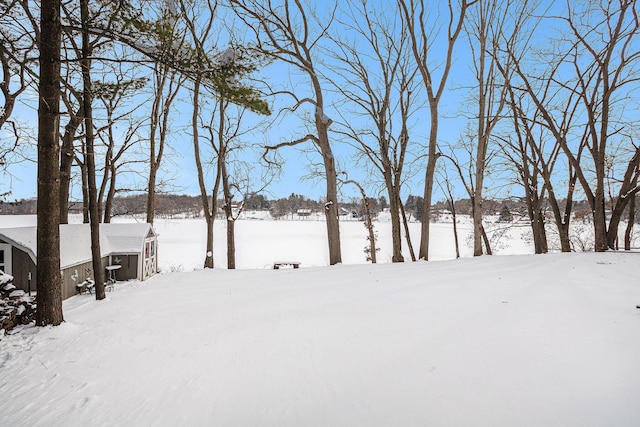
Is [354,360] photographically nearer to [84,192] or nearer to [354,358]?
[354,358]

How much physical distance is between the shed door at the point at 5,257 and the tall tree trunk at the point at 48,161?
3146mm

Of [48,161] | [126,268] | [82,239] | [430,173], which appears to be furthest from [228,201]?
[48,161]

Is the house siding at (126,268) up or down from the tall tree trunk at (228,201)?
down

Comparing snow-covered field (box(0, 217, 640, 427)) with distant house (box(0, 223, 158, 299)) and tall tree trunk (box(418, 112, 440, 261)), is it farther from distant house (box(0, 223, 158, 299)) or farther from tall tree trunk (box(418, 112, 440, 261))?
tall tree trunk (box(418, 112, 440, 261))

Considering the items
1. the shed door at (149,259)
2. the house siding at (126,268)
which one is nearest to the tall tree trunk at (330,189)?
the shed door at (149,259)

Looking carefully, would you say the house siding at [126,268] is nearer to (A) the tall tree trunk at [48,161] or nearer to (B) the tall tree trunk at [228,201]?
(B) the tall tree trunk at [228,201]

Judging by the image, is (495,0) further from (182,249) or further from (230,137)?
(182,249)

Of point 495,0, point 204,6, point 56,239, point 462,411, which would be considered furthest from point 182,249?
point 462,411

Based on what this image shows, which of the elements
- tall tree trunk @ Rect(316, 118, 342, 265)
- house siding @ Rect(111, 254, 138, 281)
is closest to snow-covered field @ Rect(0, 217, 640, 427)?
house siding @ Rect(111, 254, 138, 281)

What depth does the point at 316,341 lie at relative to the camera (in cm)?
339

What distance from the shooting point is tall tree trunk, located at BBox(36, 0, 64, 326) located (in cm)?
447

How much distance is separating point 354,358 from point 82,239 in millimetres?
8451

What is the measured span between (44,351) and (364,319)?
12.6 ft

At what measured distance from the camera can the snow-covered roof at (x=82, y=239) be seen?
21.5 ft
